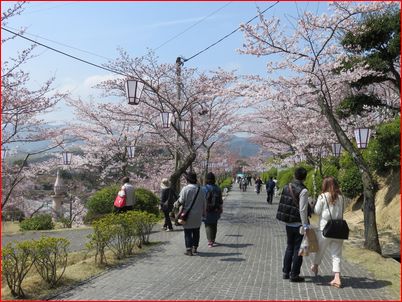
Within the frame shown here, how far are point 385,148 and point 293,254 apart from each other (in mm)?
10661

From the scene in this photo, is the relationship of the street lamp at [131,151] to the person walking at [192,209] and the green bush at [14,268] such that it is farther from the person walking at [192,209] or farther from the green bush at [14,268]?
the green bush at [14,268]

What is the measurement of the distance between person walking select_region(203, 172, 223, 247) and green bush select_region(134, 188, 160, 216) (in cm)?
586

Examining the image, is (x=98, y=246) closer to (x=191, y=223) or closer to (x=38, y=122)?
(x=191, y=223)

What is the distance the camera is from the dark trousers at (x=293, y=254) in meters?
6.58

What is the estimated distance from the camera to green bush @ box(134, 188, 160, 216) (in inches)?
607

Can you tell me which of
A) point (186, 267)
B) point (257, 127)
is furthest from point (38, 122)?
point (257, 127)

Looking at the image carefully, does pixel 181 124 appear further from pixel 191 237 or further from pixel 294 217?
pixel 294 217

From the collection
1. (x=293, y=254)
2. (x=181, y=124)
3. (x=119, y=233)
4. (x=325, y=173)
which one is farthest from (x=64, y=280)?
(x=325, y=173)

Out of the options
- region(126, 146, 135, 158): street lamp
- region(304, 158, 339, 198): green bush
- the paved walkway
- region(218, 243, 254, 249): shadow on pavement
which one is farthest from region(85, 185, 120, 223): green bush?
region(304, 158, 339, 198): green bush

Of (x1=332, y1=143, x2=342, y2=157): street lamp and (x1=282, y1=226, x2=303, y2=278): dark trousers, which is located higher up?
(x1=332, y1=143, x2=342, y2=157): street lamp

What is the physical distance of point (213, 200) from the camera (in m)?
9.70

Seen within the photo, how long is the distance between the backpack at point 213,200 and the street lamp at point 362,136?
738 centimetres

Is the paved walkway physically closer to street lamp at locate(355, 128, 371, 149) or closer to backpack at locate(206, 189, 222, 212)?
backpack at locate(206, 189, 222, 212)

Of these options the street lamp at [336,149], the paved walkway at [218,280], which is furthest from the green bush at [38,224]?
the street lamp at [336,149]
